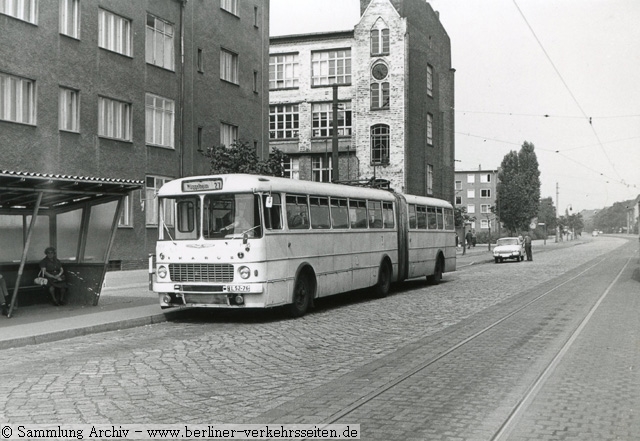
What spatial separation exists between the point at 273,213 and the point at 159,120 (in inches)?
686

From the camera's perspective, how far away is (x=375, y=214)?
19.3 metres

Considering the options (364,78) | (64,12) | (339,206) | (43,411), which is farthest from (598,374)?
(364,78)

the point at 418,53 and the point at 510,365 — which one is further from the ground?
the point at 418,53

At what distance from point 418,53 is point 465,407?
5163 cm

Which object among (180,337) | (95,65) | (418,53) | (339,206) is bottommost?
(180,337)

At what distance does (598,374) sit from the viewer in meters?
8.25

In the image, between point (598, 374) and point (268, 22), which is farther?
point (268, 22)

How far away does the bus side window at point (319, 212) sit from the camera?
51.3 ft

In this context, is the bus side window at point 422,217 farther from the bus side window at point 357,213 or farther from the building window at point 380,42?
the building window at point 380,42

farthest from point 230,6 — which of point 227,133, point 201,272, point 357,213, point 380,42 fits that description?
point 201,272

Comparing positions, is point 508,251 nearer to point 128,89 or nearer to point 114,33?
point 128,89

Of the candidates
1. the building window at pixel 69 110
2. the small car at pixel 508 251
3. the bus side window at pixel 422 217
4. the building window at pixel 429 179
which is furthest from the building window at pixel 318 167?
the bus side window at pixel 422 217

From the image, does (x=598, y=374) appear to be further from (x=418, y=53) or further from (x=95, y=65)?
(x=418, y=53)

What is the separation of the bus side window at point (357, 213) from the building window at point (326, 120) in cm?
3751
